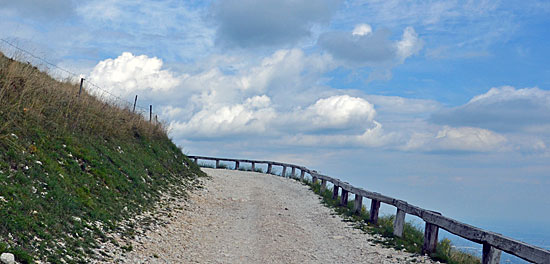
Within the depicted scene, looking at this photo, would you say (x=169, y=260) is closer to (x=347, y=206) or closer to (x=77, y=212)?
(x=77, y=212)

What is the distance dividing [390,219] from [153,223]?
8516 millimetres

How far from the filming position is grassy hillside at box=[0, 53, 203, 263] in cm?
774

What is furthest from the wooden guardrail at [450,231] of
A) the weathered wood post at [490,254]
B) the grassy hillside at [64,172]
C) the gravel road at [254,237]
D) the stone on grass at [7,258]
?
the stone on grass at [7,258]

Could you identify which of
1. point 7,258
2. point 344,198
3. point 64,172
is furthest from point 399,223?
point 7,258

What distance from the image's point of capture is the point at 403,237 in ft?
40.5

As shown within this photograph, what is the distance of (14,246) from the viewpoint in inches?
266

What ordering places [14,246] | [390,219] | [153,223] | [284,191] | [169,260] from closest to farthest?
[14,246] → [169,260] → [153,223] → [390,219] → [284,191]

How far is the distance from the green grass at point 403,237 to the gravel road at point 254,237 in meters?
0.38

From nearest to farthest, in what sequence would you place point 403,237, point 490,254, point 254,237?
point 490,254
point 403,237
point 254,237

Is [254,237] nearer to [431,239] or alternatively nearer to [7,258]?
[431,239]

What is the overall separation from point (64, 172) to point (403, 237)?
30.3ft

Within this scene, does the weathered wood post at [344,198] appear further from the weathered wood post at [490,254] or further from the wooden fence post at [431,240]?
the weathered wood post at [490,254]

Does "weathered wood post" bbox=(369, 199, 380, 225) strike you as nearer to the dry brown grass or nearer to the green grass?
the green grass

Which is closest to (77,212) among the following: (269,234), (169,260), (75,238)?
(75,238)
